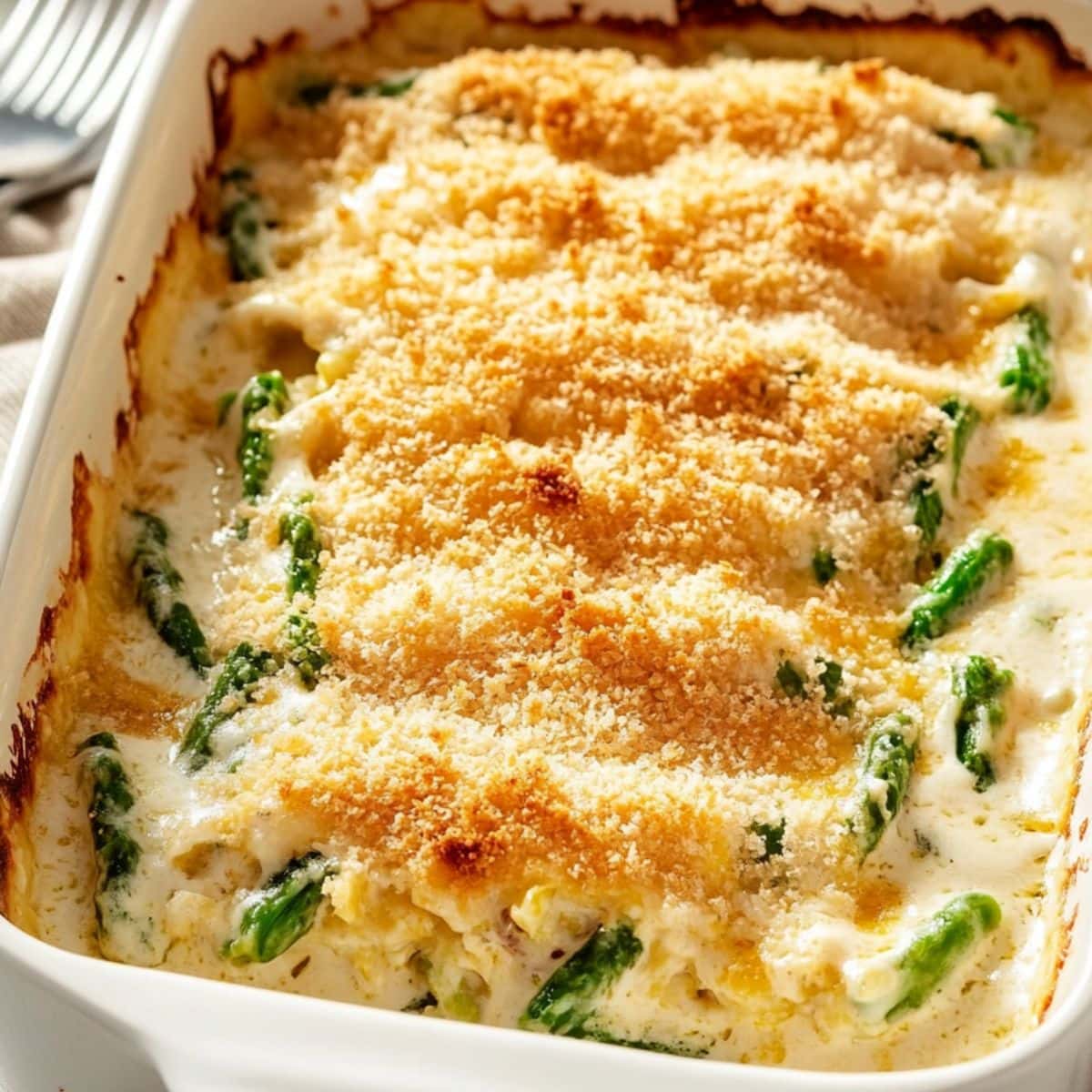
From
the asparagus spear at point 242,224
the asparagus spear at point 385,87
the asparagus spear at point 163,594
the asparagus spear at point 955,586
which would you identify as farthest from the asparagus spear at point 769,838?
the asparagus spear at point 385,87

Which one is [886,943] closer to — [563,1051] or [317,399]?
[563,1051]

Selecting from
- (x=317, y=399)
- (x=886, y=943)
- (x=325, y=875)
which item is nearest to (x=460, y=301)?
(x=317, y=399)

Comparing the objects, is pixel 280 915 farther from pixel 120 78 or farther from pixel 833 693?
pixel 120 78

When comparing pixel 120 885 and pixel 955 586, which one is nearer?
pixel 120 885

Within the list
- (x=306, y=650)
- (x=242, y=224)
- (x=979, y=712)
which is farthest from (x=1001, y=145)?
(x=306, y=650)

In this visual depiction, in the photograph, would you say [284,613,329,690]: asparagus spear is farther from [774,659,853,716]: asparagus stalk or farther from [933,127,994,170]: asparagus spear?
[933,127,994,170]: asparagus spear

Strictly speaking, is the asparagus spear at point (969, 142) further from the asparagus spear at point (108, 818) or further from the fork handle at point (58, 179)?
the asparagus spear at point (108, 818)
